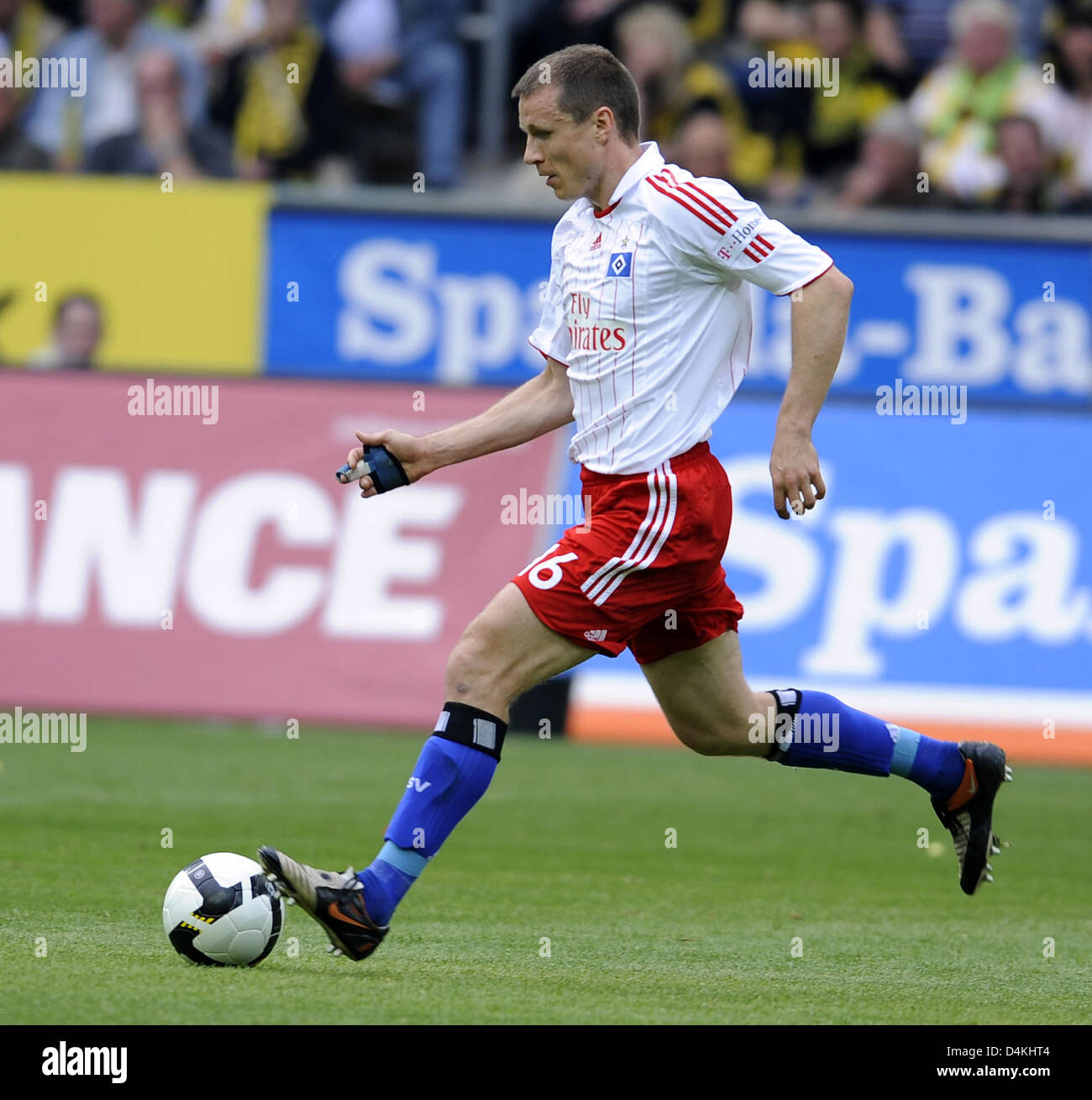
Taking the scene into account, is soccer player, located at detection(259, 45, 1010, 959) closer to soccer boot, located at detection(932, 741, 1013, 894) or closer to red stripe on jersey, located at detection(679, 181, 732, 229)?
red stripe on jersey, located at detection(679, 181, 732, 229)

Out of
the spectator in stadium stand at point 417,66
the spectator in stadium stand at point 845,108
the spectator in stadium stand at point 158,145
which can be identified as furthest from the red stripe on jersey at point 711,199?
the spectator in stadium stand at point 845,108

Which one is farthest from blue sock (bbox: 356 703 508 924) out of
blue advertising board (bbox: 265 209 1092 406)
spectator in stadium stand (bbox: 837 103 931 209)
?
spectator in stadium stand (bbox: 837 103 931 209)

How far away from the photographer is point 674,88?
50.2 feet

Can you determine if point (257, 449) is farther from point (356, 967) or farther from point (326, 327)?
point (356, 967)

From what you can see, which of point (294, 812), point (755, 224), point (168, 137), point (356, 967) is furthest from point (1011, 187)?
point (356, 967)

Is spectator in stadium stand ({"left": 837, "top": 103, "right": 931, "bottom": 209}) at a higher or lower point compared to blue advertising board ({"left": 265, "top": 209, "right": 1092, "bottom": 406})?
higher

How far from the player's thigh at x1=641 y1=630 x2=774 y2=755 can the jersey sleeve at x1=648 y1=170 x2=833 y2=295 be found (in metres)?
1.12

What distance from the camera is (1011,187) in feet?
48.0

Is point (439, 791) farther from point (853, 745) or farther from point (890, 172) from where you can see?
point (890, 172)

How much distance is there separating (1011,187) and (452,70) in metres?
4.12

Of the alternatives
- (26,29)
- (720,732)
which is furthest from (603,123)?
(26,29)

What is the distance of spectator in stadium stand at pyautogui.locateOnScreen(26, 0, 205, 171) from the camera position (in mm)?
15500

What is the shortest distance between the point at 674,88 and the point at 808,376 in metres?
9.98

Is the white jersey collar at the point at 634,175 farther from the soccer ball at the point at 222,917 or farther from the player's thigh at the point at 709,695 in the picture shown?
the soccer ball at the point at 222,917
